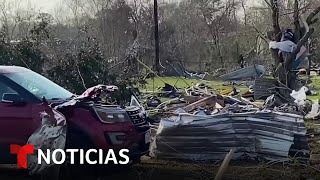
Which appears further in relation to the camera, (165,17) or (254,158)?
(165,17)

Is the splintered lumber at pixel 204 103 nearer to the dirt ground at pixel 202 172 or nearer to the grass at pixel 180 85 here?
the dirt ground at pixel 202 172

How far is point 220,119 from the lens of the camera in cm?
893

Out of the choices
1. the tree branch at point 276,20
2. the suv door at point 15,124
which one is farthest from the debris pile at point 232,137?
the tree branch at point 276,20

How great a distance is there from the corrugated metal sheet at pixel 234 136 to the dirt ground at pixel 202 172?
30 centimetres

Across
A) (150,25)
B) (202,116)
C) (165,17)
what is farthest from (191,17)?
(202,116)

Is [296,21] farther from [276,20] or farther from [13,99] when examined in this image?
[13,99]

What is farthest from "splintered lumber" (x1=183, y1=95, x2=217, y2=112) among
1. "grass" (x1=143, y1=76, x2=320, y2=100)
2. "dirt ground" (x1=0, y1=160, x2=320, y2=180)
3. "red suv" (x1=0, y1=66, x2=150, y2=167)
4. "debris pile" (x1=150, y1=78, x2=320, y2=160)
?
"grass" (x1=143, y1=76, x2=320, y2=100)

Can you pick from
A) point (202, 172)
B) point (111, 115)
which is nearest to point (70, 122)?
point (111, 115)

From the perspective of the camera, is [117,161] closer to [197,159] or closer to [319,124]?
[197,159]

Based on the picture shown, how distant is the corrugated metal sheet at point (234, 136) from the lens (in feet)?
28.9

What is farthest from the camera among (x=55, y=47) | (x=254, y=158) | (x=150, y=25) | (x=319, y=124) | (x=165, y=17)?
Result: (x=165, y=17)

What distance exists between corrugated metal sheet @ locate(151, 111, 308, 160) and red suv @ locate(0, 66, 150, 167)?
52.4 inches

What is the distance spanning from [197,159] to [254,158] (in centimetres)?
99

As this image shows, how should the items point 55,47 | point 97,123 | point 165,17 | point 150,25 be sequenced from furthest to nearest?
point 165,17
point 150,25
point 55,47
point 97,123
